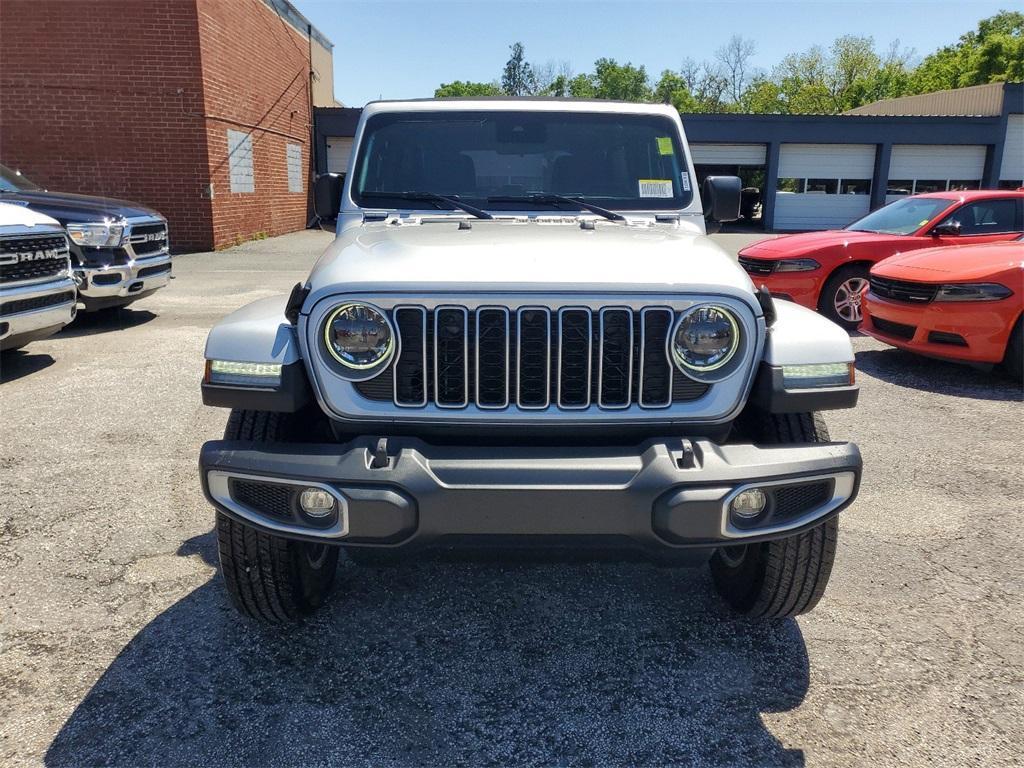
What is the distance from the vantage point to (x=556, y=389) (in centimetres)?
245

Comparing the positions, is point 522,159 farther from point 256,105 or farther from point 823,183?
point 823,183

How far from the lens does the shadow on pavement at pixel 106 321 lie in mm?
8641

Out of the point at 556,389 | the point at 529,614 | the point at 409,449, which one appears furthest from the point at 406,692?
the point at 556,389

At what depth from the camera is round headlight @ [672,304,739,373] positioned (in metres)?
2.44

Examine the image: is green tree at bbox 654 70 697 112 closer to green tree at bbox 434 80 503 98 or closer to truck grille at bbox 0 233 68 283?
green tree at bbox 434 80 503 98

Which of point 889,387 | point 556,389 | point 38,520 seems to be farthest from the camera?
point 889,387

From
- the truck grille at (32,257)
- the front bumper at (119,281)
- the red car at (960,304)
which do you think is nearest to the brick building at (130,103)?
the front bumper at (119,281)

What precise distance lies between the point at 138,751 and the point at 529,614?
140 centimetres

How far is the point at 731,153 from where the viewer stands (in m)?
30.5

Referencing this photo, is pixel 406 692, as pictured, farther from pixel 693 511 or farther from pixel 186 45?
pixel 186 45

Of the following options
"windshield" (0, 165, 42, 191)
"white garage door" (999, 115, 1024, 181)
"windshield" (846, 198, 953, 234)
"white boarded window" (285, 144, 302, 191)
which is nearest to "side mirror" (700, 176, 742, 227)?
"windshield" (846, 198, 953, 234)

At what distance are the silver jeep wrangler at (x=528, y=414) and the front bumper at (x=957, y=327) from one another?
4678 mm

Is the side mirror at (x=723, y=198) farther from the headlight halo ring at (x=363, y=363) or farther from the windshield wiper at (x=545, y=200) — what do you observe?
the headlight halo ring at (x=363, y=363)

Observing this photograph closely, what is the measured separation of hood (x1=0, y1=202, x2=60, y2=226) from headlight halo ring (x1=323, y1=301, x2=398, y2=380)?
16.2 feet
